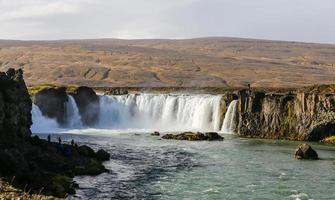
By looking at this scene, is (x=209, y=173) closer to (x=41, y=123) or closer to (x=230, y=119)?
(x=230, y=119)

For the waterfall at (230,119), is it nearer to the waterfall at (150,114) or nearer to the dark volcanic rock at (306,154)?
the waterfall at (150,114)

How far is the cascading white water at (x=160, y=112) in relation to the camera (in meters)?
119

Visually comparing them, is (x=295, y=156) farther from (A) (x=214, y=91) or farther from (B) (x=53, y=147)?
(A) (x=214, y=91)

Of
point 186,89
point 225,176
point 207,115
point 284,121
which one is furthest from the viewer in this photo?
point 186,89

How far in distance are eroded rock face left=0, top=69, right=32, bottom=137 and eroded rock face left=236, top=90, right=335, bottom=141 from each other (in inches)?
2058

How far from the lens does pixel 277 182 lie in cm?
5416

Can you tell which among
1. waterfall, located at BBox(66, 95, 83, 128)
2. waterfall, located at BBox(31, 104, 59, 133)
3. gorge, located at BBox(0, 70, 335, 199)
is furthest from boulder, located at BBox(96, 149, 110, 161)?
waterfall, located at BBox(66, 95, 83, 128)

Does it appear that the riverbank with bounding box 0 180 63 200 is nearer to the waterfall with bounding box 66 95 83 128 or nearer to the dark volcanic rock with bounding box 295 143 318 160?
the dark volcanic rock with bounding box 295 143 318 160


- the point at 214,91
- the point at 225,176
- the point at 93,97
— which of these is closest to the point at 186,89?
the point at 214,91

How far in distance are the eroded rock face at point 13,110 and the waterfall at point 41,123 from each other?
47.1 meters

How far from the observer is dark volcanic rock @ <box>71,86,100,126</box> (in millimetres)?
124625

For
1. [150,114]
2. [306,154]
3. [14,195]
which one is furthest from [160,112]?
[14,195]

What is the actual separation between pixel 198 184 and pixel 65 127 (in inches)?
2827

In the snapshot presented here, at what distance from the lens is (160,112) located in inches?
4995
